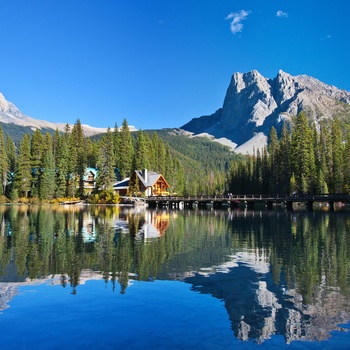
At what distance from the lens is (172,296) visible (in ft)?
42.0

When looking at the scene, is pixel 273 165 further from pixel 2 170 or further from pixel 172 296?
pixel 172 296

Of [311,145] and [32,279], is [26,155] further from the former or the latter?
[32,279]

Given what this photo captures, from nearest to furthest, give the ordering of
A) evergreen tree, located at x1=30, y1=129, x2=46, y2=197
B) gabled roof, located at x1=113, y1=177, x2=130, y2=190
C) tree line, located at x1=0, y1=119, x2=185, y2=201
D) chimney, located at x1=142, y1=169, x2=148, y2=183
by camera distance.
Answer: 1. tree line, located at x1=0, y1=119, x2=185, y2=201
2. evergreen tree, located at x1=30, y1=129, x2=46, y2=197
3. chimney, located at x1=142, y1=169, x2=148, y2=183
4. gabled roof, located at x1=113, y1=177, x2=130, y2=190

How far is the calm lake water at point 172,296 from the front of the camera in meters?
9.21

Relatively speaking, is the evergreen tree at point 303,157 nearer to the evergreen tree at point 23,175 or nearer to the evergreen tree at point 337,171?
the evergreen tree at point 337,171

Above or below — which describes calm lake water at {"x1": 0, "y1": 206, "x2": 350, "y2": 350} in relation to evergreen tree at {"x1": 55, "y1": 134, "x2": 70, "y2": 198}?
below

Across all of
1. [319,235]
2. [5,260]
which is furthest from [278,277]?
[319,235]

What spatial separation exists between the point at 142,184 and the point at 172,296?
77.9 metres

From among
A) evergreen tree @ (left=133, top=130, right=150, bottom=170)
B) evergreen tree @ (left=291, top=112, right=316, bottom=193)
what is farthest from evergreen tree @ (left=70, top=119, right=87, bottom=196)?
evergreen tree @ (left=291, top=112, right=316, bottom=193)

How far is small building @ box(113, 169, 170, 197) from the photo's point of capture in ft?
293

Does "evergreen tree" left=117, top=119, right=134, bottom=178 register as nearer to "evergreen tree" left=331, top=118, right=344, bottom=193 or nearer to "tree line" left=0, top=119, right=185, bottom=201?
"tree line" left=0, top=119, right=185, bottom=201

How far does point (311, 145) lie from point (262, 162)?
99.0 ft

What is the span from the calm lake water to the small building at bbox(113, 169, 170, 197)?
65447 mm

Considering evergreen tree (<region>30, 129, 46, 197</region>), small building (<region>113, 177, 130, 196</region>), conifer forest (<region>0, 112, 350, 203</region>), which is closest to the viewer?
conifer forest (<region>0, 112, 350, 203</region>)
